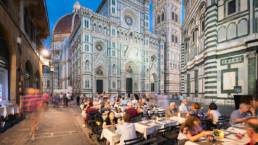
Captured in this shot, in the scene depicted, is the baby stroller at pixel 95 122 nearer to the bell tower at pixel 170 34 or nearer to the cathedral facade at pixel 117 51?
the cathedral facade at pixel 117 51

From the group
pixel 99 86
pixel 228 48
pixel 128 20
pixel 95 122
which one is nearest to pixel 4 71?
pixel 95 122

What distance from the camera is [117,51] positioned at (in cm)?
3797

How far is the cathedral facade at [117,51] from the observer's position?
3294 centimetres

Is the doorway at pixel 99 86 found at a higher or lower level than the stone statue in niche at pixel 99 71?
lower

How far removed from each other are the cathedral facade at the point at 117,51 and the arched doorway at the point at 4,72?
2140cm

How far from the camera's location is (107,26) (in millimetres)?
36312

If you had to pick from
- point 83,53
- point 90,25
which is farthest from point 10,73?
point 90,25

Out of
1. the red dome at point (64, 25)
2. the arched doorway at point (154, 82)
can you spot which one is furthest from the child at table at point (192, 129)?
the red dome at point (64, 25)

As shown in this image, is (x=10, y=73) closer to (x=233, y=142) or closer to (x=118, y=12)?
(x=233, y=142)

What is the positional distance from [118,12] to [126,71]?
13974 mm

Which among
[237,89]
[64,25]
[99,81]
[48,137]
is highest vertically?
[64,25]

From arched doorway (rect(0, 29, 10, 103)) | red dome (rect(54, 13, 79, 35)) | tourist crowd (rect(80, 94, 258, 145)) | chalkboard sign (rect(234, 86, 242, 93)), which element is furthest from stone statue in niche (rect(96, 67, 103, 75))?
red dome (rect(54, 13, 79, 35))

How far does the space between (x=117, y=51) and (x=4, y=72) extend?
28.5 m

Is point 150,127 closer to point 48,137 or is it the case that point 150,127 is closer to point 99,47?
point 48,137
